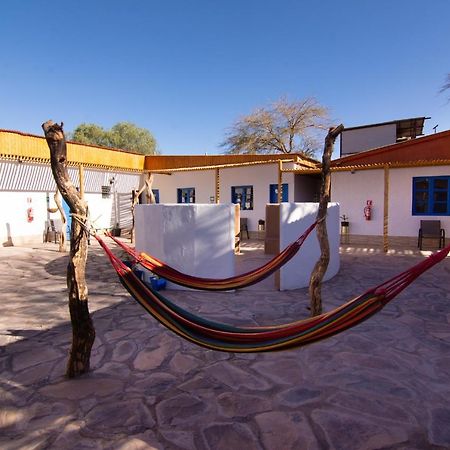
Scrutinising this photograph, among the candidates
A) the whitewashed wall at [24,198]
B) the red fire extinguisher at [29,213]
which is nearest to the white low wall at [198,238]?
the whitewashed wall at [24,198]

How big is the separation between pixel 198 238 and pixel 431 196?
8153 mm

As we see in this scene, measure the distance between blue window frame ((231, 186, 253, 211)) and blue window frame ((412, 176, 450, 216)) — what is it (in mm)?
5573

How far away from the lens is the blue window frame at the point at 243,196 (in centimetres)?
1321

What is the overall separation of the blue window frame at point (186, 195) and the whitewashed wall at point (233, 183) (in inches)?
6.3

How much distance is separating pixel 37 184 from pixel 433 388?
12632 millimetres

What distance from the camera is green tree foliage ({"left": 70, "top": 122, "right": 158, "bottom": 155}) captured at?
3291cm

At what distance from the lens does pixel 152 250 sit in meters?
6.22

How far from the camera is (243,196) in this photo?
43.9 ft

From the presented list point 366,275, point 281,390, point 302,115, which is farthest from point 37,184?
point 302,115

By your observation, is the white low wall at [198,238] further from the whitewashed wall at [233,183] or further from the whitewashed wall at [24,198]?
the whitewashed wall at [233,183]

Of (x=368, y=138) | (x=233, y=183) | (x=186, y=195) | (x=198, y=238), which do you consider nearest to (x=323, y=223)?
(x=198, y=238)

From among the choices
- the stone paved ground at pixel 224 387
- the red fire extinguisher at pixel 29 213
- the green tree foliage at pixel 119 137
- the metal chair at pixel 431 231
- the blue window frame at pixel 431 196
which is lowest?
the stone paved ground at pixel 224 387

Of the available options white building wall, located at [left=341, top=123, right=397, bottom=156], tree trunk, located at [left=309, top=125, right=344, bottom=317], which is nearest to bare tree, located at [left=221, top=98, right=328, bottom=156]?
white building wall, located at [left=341, top=123, right=397, bottom=156]

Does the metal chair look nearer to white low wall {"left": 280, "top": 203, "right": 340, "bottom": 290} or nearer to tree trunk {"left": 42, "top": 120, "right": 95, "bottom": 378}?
white low wall {"left": 280, "top": 203, "right": 340, "bottom": 290}
